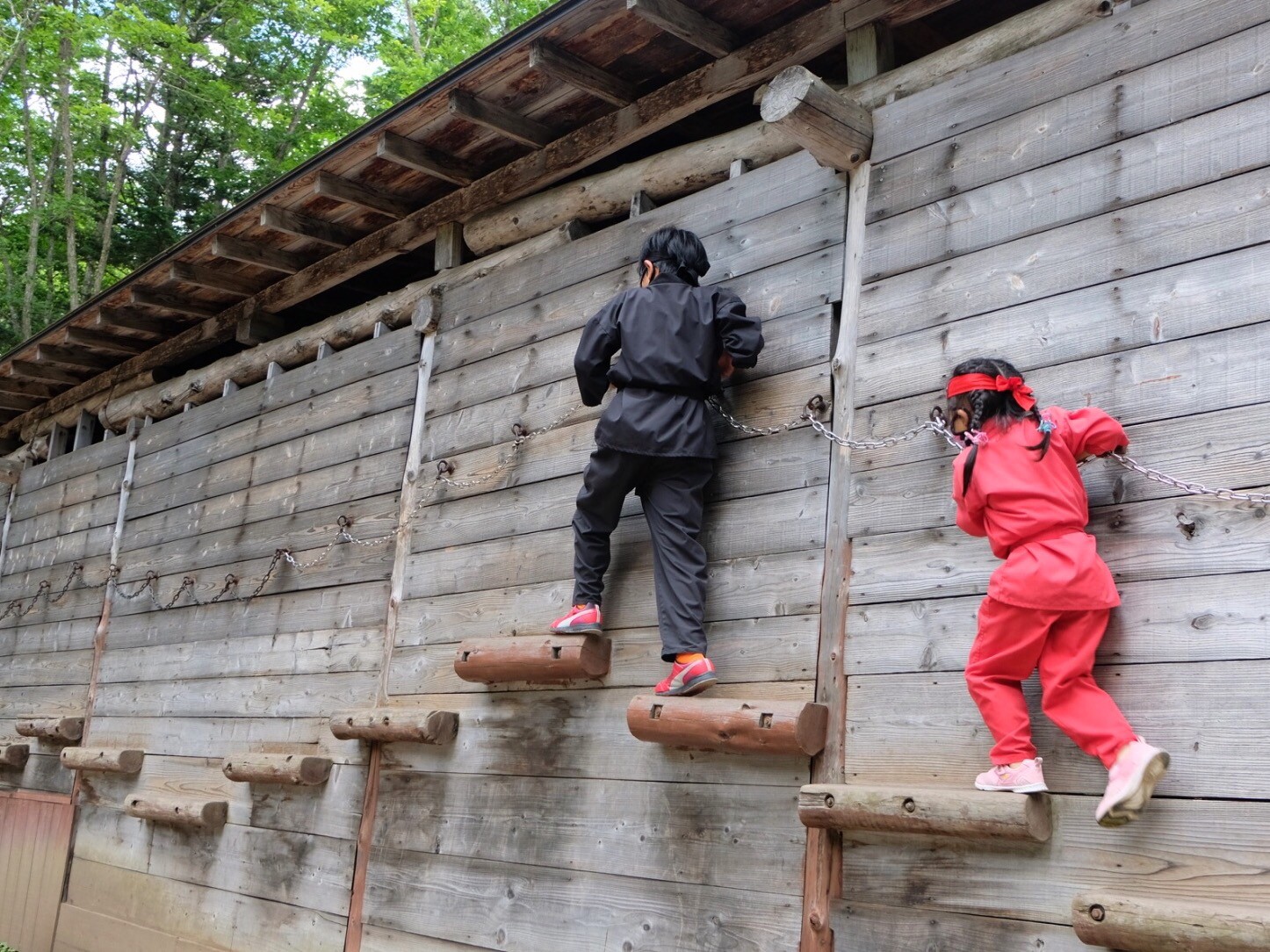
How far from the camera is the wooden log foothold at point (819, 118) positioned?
407 centimetres

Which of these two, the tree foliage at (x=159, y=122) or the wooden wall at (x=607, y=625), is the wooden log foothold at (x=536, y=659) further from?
the tree foliage at (x=159, y=122)

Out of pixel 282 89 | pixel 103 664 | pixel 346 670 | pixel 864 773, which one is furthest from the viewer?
pixel 282 89

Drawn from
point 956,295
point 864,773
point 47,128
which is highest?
point 47,128

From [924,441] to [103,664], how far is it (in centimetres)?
677

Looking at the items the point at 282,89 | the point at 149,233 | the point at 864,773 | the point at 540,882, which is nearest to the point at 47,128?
the point at 149,233

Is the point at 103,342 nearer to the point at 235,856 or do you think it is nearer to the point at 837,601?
the point at 235,856

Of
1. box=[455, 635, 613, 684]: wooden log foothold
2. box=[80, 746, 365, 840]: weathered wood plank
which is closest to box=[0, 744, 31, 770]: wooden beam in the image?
box=[80, 746, 365, 840]: weathered wood plank

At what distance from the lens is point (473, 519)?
5656 mm

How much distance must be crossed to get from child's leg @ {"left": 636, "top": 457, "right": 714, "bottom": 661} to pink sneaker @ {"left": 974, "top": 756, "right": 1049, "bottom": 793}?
123 cm

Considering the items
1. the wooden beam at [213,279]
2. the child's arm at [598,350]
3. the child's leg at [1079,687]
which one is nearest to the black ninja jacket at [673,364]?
the child's arm at [598,350]

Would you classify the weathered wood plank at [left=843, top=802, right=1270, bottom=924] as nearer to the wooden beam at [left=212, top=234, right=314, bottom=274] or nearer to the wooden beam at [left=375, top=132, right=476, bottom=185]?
the wooden beam at [left=375, top=132, right=476, bottom=185]

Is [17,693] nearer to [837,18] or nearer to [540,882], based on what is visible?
[540,882]

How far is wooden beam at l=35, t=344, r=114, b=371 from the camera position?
9.51 meters

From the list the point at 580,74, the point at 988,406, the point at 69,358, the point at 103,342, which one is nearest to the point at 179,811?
the point at 103,342
